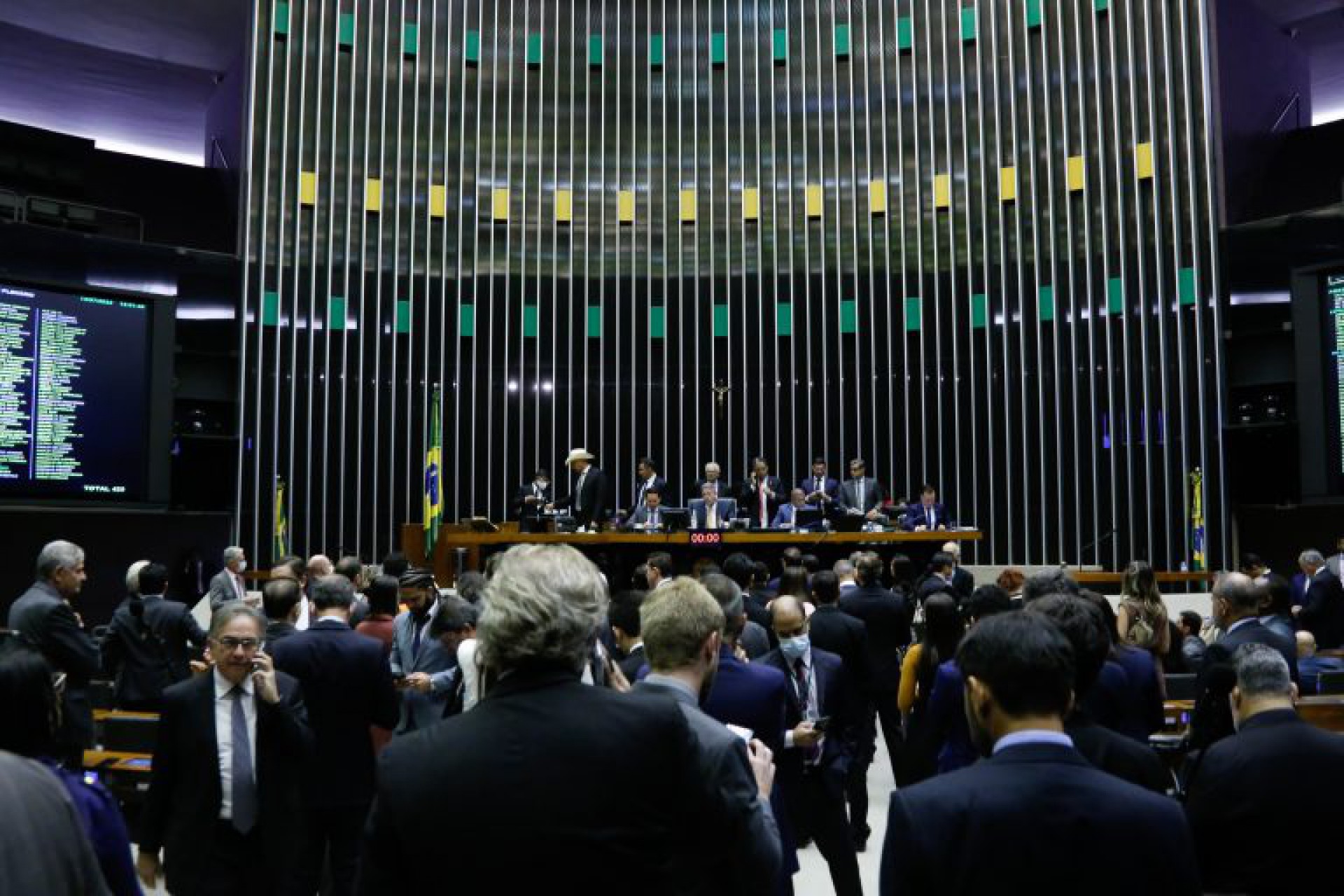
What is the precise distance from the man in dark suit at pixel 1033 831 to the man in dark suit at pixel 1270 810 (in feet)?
3.22

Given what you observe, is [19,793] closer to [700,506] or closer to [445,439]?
[700,506]

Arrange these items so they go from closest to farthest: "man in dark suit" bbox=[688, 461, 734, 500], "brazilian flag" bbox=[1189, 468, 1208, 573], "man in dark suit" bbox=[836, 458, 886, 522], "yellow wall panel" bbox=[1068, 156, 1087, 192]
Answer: "man in dark suit" bbox=[688, 461, 734, 500] < "man in dark suit" bbox=[836, 458, 886, 522] < "brazilian flag" bbox=[1189, 468, 1208, 573] < "yellow wall panel" bbox=[1068, 156, 1087, 192]

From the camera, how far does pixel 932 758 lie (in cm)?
416

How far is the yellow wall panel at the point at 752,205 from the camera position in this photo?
16750 mm

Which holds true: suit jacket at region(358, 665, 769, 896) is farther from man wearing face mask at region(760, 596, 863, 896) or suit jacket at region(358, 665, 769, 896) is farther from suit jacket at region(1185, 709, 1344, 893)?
man wearing face mask at region(760, 596, 863, 896)

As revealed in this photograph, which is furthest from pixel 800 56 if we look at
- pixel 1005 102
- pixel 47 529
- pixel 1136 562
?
pixel 1136 562

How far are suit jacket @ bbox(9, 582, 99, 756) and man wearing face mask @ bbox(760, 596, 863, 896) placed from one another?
8.82 ft

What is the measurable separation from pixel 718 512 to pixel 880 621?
5.66 meters

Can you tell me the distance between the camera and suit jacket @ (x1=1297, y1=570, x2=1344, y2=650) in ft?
28.6

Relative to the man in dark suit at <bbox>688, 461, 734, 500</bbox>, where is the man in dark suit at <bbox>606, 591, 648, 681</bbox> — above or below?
below

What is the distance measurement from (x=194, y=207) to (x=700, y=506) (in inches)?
356

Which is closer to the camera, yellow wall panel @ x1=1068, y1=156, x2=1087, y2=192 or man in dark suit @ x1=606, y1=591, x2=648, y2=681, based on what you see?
man in dark suit @ x1=606, y1=591, x2=648, y2=681

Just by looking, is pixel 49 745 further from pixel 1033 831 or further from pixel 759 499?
pixel 759 499

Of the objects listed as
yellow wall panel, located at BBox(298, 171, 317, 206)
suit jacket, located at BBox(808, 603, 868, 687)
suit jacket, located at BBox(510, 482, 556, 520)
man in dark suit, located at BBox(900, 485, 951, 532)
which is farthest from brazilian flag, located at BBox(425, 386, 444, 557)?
suit jacket, located at BBox(808, 603, 868, 687)
